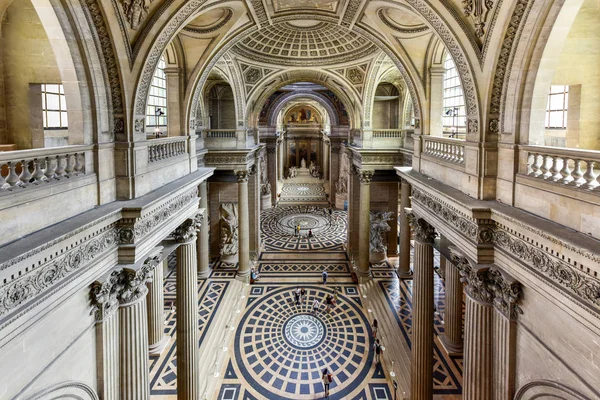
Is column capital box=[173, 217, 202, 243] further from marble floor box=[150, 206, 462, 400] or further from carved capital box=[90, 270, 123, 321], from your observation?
marble floor box=[150, 206, 462, 400]

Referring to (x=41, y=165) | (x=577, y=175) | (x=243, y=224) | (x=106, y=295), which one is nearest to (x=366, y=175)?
(x=243, y=224)

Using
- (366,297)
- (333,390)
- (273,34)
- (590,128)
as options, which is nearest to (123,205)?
(333,390)

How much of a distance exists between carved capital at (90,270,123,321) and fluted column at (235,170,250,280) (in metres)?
12.5

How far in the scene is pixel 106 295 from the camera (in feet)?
20.7

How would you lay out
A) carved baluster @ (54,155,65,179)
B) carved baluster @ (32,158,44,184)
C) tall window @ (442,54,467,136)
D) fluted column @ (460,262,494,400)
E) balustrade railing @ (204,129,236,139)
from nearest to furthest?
carved baluster @ (32,158,44,184) → carved baluster @ (54,155,65,179) → fluted column @ (460,262,494,400) → tall window @ (442,54,467,136) → balustrade railing @ (204,129,236,139)

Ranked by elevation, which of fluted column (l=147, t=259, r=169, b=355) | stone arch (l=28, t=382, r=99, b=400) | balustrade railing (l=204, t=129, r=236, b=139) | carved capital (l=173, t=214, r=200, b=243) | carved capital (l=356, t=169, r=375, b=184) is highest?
balustrade railing (l=204, t=129, r=236, b=139)

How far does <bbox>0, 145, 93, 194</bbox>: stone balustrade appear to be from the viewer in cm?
461

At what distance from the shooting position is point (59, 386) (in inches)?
210

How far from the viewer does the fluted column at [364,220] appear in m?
19.4

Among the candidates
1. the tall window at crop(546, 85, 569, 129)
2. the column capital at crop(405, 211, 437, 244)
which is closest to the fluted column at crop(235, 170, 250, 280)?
the column capital at crop(405, 211, 437, 244)

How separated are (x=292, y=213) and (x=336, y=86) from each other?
1392 centimetres

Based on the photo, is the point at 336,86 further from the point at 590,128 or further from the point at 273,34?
the point at 590,128

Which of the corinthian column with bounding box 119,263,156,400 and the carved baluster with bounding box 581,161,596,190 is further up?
the carved baluster with bounding box 581,161,596,190

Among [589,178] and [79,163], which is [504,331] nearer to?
[589,178]
